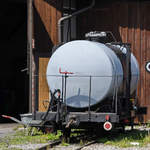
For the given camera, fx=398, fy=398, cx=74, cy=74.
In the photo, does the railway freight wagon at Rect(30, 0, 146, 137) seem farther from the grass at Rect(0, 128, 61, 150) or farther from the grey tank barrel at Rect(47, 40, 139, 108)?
the grass at Rect(0, 128, 61, 150)

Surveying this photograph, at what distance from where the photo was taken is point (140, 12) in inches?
625

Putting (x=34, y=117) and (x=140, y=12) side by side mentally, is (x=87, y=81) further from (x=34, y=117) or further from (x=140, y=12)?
Answer: (x=140, y=12)

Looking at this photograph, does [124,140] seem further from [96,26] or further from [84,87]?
[96,26]

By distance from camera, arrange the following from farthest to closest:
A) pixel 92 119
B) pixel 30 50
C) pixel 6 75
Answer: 1. pixel 6 75
2. pixel 30 50
3. pixel 92 119

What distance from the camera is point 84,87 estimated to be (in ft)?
33.1

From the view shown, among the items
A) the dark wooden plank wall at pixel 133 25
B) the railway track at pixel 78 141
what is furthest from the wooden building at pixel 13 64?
the railway track at pixel 78 141


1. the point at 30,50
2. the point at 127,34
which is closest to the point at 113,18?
the point at 127,34

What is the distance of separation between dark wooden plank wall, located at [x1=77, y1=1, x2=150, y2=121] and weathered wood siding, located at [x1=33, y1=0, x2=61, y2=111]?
2267mm

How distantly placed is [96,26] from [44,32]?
274cm

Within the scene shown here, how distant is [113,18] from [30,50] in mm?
3937

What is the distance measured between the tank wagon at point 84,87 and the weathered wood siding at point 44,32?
11.3 ft

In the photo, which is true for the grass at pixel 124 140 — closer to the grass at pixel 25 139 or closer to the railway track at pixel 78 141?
the railway track at pixel 78 141

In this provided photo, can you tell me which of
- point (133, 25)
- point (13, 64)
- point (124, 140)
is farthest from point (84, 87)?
point (13, 64)

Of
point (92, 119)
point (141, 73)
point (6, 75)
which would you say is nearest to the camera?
point (92, 119)
